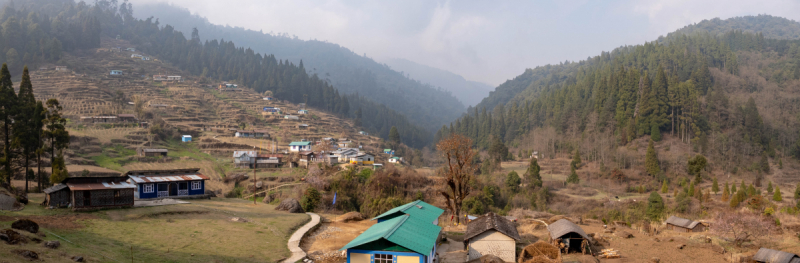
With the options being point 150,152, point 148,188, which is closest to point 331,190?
point 148,188

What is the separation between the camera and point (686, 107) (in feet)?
196

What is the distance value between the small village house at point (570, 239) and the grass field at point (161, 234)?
12389 millimetres

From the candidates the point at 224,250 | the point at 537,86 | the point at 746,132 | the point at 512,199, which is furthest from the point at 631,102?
the point at 537,86

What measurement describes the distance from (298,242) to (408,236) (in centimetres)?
669

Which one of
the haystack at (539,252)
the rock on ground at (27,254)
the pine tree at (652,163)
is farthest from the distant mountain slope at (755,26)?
the rock on ground at (27,254)

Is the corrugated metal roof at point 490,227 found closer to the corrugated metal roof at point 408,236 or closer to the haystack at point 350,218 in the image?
the corrugated metal roof at point 408,236

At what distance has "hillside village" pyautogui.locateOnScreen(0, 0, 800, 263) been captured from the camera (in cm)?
1808

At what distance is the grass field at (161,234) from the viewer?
48.9 feet

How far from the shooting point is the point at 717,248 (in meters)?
20.0

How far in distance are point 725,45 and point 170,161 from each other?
10351 centimetres

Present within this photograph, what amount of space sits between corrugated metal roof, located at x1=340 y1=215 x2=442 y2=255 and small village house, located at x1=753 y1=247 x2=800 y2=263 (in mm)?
13017

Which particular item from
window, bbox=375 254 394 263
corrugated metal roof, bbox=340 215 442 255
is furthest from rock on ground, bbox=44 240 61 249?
window, bbox=375 254 394 263

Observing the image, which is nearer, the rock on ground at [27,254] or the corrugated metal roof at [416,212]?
the rock on ground at [27,254]

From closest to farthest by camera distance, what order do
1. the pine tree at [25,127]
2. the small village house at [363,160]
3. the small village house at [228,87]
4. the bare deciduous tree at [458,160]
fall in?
1. the pine tree at [25,127]
2. the bare deciduous tree at [458,160]
3. the small village house at [363,160]
4. the small village house at [228,87]
